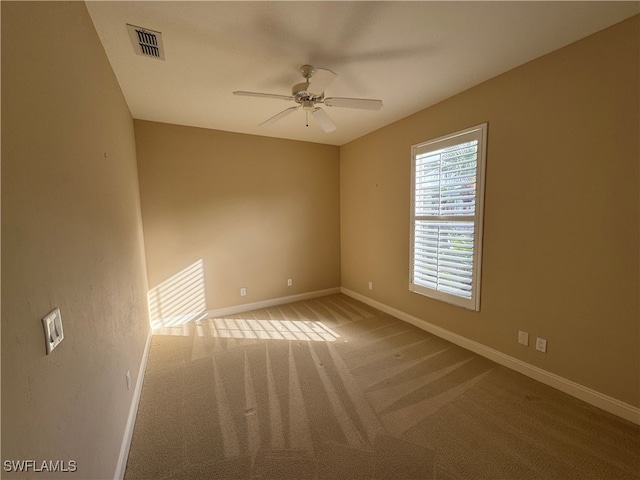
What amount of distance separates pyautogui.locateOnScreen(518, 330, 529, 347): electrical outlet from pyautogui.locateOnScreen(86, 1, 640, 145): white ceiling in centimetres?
226

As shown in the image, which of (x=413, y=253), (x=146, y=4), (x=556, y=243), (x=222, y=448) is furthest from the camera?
(x=413, y=253)

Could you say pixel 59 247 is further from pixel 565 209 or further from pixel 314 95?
pixel 565 209

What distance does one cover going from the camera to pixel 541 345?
218 centimetres

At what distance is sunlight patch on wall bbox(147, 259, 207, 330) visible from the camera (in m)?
3.41

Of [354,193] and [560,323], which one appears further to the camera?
[354,193]

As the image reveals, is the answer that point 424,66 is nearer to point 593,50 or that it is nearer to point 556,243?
point 593,50

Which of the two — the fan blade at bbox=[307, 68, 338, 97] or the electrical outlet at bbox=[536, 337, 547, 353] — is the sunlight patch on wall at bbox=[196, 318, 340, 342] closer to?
the electrical outlet at bbox=[536, 337, 547, 353]

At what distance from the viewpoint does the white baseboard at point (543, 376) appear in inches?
70.9

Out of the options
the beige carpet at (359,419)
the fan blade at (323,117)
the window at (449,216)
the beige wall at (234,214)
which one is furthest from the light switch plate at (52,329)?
the window at (449,216)

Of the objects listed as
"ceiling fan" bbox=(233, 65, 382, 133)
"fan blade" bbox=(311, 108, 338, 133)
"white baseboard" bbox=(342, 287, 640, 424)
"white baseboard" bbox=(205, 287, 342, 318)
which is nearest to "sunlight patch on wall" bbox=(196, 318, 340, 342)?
"white baseboard" bbox=(205, 287, 342, 318)

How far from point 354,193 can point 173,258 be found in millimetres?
2794

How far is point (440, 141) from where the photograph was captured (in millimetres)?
2801

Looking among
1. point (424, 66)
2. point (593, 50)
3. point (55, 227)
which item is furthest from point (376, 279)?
point (55, 227)

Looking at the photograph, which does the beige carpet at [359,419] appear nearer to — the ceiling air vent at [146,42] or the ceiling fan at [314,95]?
the ceiling fan at [314,95]
